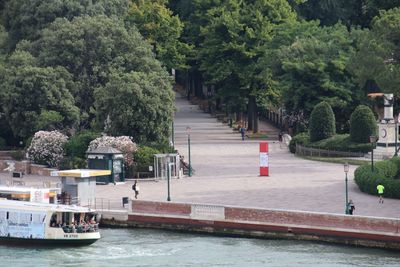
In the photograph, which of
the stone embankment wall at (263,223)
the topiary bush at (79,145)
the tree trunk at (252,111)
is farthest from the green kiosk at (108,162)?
the tree trunk at (252,111)

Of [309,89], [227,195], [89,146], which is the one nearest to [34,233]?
[227,195]

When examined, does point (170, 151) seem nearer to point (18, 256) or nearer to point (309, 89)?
point (309, 89)

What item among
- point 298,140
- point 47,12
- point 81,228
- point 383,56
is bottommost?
point 81,228

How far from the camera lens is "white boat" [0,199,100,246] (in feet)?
263

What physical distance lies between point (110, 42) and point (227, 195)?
3012 centimetres

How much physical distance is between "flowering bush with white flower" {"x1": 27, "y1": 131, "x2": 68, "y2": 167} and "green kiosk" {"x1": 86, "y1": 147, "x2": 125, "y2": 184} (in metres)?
8.10

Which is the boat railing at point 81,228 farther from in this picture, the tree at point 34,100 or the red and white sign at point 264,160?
the tree at point 34,100

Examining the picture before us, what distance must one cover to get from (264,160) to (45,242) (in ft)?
75.3

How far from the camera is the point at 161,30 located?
140 metres

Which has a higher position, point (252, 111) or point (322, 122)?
point (252, 111)

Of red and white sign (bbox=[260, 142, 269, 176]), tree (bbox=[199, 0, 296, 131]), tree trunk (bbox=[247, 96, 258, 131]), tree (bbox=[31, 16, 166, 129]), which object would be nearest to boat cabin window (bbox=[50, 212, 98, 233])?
red and white sign (bbox=[260, 142, 269, 176])

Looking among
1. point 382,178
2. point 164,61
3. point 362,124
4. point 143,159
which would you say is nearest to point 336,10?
point 164,61

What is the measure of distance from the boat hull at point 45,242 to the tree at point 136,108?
26882 millimetres

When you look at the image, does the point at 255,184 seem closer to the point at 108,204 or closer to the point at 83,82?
the point at 108,204
